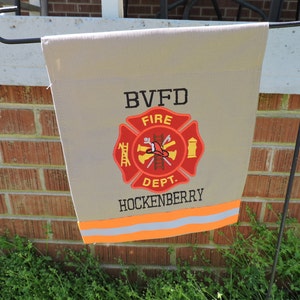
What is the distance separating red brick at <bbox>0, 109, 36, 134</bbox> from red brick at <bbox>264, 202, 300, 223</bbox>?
1.14m

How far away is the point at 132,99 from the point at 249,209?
2.94 ft

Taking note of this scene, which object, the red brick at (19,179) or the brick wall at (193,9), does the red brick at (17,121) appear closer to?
the red brick at (19,179)

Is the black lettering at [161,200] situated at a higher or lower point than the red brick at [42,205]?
higher

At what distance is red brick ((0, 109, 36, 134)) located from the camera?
151 cm

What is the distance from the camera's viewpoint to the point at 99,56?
3.26ft

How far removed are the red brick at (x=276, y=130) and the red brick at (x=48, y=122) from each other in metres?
0.87

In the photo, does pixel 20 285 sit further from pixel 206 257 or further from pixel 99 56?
pixel 99 56

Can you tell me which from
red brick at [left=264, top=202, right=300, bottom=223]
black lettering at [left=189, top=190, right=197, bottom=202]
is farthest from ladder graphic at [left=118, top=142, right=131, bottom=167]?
red brick at [left=264, top=202, right=300, bottom=223]

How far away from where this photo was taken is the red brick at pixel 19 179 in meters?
1.62

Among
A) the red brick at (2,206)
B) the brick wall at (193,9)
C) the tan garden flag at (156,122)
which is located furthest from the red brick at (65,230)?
the brick wall at (193,9)

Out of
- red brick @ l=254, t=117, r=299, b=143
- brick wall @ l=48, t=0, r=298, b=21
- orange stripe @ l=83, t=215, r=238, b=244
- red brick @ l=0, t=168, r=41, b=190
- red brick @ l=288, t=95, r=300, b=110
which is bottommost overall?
orange stripe @ l=83, t=215, r=238, b=244

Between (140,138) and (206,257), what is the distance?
89 centimetres

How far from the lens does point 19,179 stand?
1640 millimetres

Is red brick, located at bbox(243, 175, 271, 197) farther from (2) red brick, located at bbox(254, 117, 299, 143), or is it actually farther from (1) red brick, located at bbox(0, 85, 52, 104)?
(1) red brick, located at bbox(0, 85, 52, 104)
